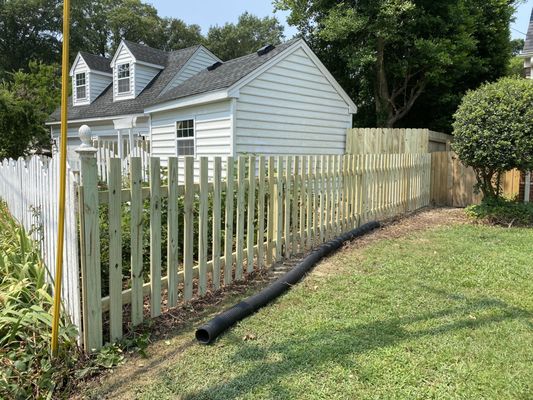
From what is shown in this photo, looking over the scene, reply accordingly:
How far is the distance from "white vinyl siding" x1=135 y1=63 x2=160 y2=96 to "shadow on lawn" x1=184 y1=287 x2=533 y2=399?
603 inches

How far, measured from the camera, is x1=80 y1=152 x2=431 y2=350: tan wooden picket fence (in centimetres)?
281

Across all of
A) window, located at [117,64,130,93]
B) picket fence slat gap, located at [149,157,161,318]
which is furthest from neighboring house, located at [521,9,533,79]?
window, located at [117,64,130,93]

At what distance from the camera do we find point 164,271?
436 cm

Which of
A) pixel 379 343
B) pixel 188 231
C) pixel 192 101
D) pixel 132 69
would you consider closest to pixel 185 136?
pixel 192 101

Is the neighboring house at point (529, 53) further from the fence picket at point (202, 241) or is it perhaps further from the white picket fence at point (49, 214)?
the white picket fence at point (49, 214)

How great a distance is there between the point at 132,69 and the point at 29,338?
50.8 ft

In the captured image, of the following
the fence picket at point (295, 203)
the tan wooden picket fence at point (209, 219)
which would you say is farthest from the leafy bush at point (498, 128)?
the fence picket at point (295, 203)

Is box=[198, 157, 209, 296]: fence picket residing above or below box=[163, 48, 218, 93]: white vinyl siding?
below

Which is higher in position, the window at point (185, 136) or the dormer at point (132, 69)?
the dormer at point (132, 69)

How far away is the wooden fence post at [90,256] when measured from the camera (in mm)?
2658

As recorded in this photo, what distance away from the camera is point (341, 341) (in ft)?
9.46

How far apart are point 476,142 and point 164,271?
688cm

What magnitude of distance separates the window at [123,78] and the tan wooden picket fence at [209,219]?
449 inches

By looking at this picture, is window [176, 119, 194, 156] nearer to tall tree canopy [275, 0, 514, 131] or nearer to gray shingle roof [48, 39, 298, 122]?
gray shingle roof [48, 39, 298, 122]
